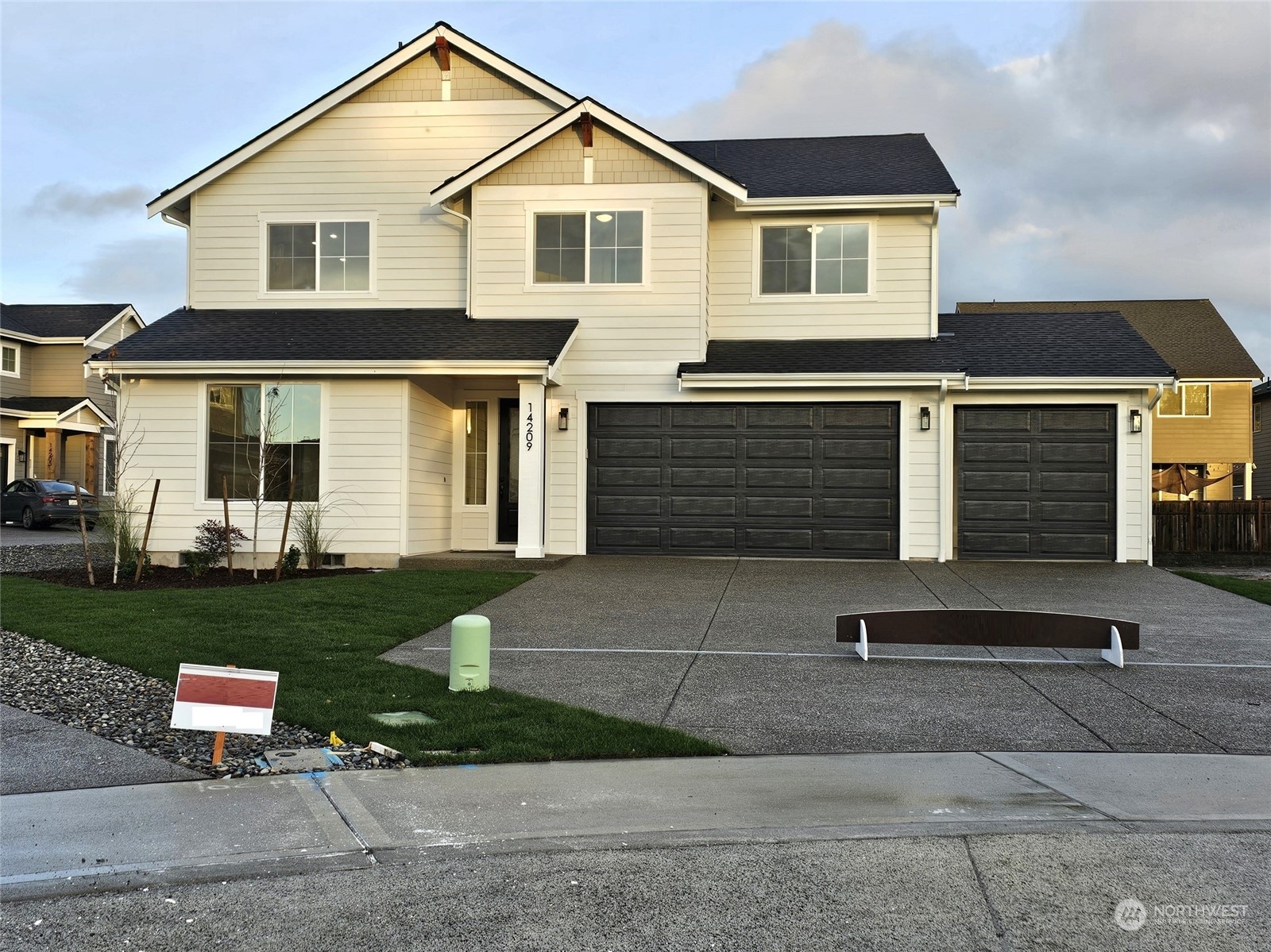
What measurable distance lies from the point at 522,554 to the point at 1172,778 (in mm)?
10325

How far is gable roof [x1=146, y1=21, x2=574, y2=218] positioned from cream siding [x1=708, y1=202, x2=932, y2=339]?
11.6 feet

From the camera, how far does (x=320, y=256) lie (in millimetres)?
16422

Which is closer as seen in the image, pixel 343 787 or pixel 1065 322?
pixel 343 787

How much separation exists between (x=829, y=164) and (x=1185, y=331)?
58.9 ft

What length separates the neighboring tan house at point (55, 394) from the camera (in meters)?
31.0

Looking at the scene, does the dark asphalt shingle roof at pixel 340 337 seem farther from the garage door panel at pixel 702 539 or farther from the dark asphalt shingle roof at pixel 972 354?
the garage door panel at pixel 702 539

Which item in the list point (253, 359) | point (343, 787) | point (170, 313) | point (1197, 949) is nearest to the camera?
point (1197, 949)

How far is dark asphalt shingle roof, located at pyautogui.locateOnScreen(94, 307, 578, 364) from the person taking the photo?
46.3 ft

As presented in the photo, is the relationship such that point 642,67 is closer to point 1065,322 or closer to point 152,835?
point 1065,322

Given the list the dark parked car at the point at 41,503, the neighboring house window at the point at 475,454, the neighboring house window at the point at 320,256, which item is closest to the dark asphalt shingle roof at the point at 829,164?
the neighboring house window at the point at 475,454

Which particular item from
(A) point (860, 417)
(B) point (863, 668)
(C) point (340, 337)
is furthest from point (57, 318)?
(B) point (863, 668)

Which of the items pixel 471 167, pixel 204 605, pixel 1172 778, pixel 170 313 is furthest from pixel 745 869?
pixel 170 313

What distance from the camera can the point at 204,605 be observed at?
33.8 ft

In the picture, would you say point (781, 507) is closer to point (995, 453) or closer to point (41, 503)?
point (995, 453)
